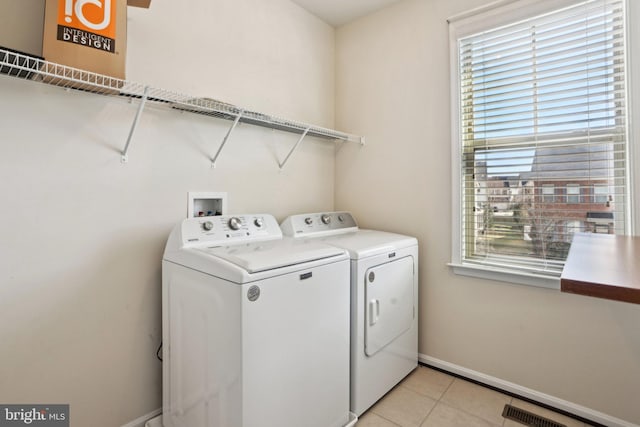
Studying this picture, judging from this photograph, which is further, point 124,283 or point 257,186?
point 257,186

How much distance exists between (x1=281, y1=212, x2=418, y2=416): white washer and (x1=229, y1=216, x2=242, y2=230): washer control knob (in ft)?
1.24

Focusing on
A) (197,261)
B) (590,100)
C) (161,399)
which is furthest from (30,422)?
(590,100)

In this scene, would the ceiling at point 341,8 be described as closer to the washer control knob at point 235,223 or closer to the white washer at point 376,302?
the white washer at point 376,302

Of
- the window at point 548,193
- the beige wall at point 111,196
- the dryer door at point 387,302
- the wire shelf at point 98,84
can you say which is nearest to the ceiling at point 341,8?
the beige wall at point 111,196

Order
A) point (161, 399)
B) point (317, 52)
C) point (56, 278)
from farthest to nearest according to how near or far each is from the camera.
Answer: point (317, 52), point (161, 399), point (56, 278)

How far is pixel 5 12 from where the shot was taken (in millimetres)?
1255

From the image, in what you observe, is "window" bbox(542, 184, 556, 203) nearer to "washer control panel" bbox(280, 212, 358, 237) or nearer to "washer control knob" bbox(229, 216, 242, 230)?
"washer control panel" bbox(280, 212, 358, 237)

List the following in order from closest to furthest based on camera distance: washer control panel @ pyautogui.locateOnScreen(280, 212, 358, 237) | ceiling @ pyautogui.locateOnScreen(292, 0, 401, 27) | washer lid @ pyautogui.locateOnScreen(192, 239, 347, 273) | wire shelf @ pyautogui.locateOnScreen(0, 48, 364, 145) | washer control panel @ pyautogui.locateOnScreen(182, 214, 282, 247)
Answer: wire shelf @ pyautogui.locateOnScreen(0, 48, 364, 145) < washer lid @ pyautogui.locateOnScreen(192, 239, 347, 273) < washer control panel @ pyautogui.locateOnScreen(182, 214, 282, 247) < washer control panel @ pyautogui.locateOnScreen(280, 212, 358, 237) < ceiling @ pyautogui.locateOnScreen(292, 0, 401, 27)

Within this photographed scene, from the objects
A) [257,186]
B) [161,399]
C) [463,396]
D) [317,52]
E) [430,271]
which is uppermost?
[317,52]

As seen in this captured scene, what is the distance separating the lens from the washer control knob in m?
1.76

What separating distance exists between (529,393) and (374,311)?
3.52ft

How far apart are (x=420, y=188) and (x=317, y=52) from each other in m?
1.41

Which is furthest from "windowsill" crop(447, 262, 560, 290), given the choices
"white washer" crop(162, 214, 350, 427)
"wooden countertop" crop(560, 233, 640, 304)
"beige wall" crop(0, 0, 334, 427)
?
"beige wall" crop(0, 0, 334, 427)

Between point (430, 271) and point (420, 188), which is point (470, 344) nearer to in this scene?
point (430, 271)
